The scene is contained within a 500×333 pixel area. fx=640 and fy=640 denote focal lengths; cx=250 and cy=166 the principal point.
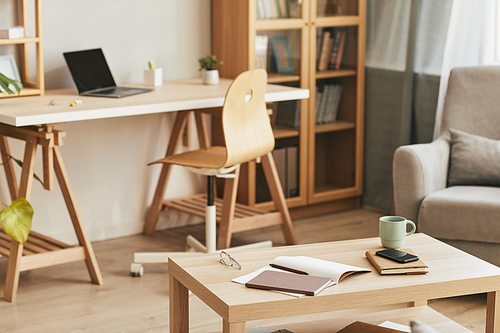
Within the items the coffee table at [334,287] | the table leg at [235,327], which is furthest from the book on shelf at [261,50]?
the table leg at [235,327]

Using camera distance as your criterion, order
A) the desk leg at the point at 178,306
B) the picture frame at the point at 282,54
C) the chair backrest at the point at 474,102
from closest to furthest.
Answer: the desk leg at the point at 178,306 < the chair backrest at the point at 474,102 < the picture frame at the point at 282,54

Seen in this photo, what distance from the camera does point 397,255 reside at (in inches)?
69.7

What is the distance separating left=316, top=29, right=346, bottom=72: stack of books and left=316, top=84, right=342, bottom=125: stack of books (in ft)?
0.38

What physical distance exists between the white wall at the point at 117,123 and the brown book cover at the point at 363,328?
1.81 meters

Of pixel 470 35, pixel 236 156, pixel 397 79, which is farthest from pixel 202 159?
pixel 470 35

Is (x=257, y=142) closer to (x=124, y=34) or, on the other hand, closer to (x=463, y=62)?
(x=124, y=34)

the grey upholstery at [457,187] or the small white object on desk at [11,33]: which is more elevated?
the small white object on desk at [11,33]

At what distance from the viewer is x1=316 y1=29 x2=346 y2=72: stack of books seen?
3631 mm

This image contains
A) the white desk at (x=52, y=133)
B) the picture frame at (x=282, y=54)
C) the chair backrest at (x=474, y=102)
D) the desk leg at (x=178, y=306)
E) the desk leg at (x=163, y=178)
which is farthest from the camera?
the picture frame at (x=282, y=54)

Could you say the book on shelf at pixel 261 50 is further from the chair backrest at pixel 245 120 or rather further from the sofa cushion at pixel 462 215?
the sofa cushion at pixel 462 215

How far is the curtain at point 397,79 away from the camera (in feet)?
11.4

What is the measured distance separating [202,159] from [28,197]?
29.1 inches

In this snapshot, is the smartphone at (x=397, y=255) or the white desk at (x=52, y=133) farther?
the white desk at (x=52, y=133)

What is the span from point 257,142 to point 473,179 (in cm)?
96
